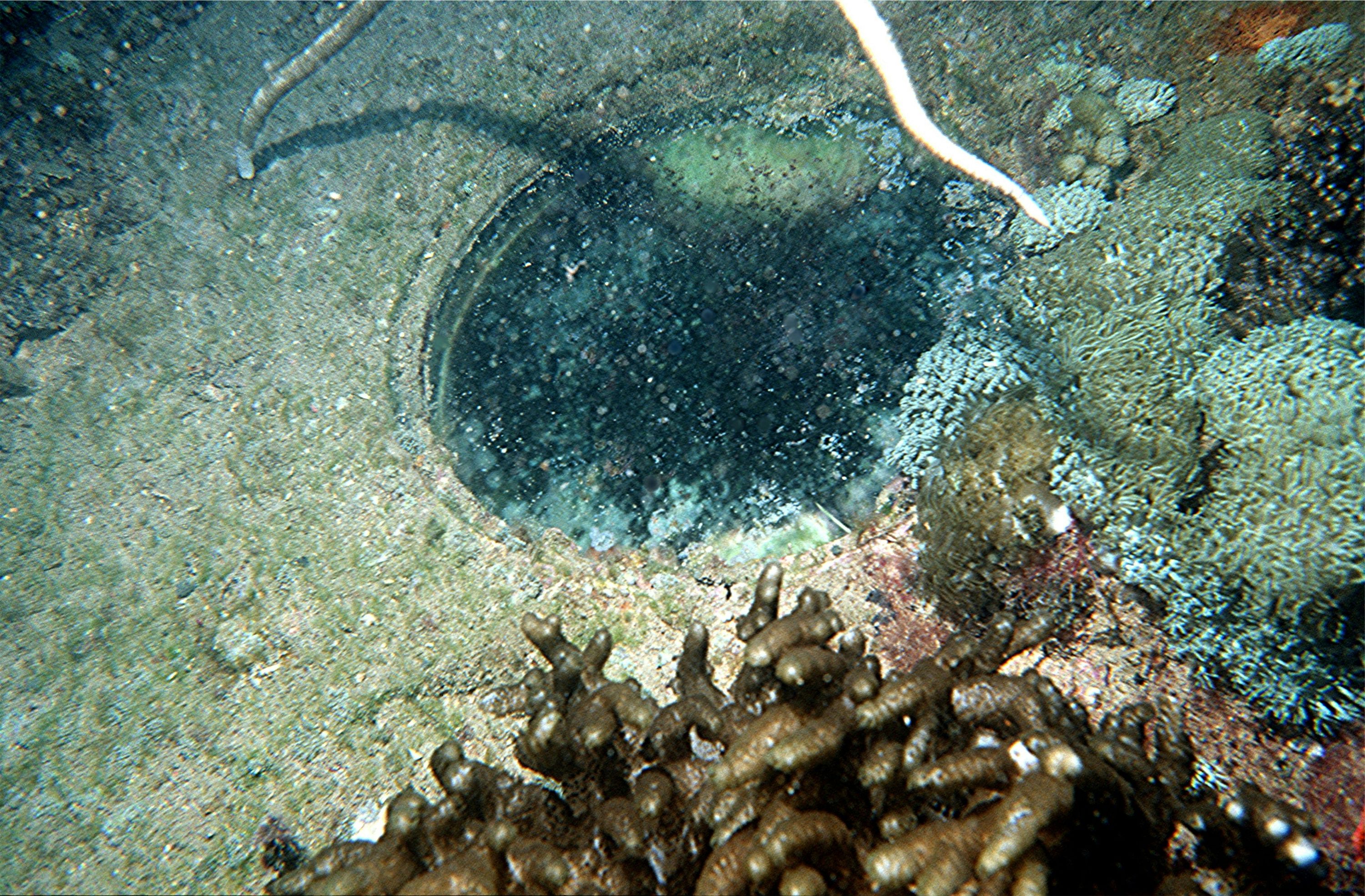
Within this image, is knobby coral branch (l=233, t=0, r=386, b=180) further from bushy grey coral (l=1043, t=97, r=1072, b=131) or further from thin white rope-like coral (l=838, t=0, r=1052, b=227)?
bushy grey coral (l=1043, t=97, r=1072, b=131)

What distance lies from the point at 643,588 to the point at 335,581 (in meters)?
1.53

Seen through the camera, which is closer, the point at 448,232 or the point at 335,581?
the point at 335,581

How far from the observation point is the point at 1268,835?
1783 millimetres

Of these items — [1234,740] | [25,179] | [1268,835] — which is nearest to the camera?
[1268,835]

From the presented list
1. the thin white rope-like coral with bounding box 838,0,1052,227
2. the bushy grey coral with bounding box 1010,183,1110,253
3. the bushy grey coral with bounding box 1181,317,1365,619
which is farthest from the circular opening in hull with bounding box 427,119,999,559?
the bushy grey coral with bounding box 1181,317,1365,619

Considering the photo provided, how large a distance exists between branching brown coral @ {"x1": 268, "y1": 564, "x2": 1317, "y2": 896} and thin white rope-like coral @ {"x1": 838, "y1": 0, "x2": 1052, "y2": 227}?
2441 millimetres

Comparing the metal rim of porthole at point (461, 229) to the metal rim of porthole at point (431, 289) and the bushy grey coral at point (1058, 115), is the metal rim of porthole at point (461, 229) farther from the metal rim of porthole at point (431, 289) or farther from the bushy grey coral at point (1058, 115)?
the bushy grey coral at point (1058, 115)

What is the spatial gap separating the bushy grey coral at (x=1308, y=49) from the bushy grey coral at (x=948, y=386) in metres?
2.16

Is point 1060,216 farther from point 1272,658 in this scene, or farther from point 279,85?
point 279,85

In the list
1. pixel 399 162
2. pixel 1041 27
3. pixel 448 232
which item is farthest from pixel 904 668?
pixel 399 162

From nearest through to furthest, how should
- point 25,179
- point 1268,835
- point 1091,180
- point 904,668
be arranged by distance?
point 1268,835
point 904,668
point 1091,180
point 25,179

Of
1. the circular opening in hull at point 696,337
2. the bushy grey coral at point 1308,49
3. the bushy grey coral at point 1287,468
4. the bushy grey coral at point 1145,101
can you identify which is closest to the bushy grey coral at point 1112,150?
the bushy grey coral at point 1145,101

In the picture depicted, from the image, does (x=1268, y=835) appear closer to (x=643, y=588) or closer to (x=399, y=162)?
(x=643, y=588)

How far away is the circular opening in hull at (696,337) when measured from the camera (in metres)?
3.12
